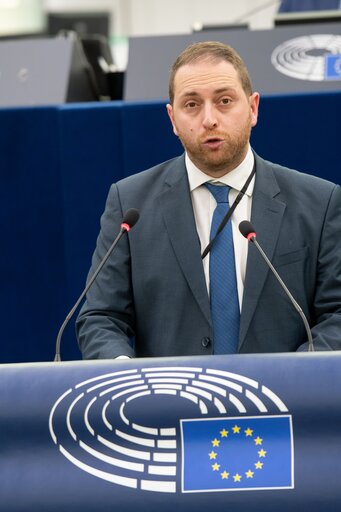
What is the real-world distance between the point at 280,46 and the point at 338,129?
1.48 feet

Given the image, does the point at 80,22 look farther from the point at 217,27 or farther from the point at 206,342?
the point at 206,342

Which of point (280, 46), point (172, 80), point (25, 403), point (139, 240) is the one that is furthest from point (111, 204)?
point (280, 46)

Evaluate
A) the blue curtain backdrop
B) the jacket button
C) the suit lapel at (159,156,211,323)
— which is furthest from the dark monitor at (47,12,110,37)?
the jacket button

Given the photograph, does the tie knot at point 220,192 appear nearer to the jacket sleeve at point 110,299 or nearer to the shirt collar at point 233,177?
the shirt collar at point 233,177

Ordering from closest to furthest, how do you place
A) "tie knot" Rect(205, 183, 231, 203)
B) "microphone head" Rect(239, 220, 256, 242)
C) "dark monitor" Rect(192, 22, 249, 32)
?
1. "microphone head" Rect(239, 220, 256, 242)
2. "tie knot" Rect(205, 183, 231, 203)
3. "dark monitor" Rect(192, 22, 249, 32)

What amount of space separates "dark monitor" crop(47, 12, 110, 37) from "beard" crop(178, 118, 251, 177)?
31.5ft

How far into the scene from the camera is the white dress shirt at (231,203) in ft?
9.30

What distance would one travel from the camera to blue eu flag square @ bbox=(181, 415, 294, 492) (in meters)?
1.96

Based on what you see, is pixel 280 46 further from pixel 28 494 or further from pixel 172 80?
pixel 28 494

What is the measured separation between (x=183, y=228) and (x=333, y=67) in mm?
1428

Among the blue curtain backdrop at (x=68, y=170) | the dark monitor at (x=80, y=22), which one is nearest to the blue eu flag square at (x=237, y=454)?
the blue curtain backdrop at (x=68, y=170)

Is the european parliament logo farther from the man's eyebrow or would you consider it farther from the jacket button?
the man's eyebrow

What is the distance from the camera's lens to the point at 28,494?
1.99 m

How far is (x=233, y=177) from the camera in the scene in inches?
114
